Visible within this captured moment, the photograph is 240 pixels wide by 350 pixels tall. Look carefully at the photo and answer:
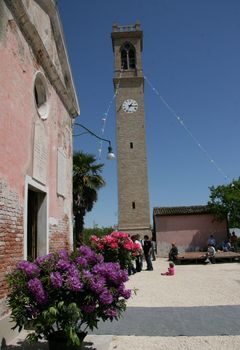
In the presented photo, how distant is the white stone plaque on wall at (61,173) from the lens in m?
9.44

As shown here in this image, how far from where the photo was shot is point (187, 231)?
1101 inches

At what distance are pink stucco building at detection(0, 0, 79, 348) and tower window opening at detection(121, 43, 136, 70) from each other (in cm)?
2820

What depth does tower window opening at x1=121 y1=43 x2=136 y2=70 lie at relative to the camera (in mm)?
38125

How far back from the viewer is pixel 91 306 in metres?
4.56

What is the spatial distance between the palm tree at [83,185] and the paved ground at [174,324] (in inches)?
517

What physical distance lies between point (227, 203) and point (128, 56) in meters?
19.7

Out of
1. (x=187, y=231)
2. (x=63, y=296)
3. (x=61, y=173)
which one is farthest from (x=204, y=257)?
(x=63, y=296)

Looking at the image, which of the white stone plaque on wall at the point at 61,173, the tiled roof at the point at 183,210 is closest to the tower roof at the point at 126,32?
the tiled roof at the point at 183,210

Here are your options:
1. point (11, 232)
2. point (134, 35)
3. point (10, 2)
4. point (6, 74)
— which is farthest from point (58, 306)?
point (134, 35)

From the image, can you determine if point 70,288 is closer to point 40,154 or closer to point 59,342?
point 59,342

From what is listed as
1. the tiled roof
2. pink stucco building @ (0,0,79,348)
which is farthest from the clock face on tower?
pink stucco building @ (0,0,79,348)

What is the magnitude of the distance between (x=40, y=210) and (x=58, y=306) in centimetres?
406

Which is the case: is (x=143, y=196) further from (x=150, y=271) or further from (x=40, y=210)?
(x=40, y=210)

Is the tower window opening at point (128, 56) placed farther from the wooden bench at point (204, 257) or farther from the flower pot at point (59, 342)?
the flower pot at point (59, 342)
